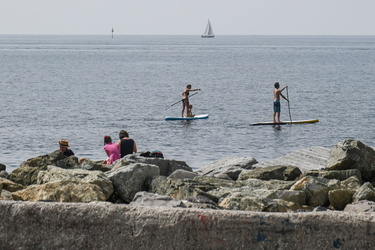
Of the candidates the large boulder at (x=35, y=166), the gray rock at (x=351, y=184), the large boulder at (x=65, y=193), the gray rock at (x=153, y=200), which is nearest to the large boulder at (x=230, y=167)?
the large boulder at (x=35, y=166)

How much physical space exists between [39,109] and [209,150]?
19.8 meters

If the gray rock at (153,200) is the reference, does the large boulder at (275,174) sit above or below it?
below

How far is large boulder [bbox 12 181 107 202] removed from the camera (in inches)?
389

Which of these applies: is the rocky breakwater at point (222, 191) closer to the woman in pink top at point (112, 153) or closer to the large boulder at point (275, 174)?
the large boulder at point (275, 174)

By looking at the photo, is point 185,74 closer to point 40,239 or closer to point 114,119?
point 114,119

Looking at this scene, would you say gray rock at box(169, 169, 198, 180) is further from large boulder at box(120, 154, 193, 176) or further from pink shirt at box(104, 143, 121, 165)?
pink shirt at box(104, 143, 121, 165)

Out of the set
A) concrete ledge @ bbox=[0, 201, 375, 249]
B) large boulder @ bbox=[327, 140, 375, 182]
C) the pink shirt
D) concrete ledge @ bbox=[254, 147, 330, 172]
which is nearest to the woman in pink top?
the pink shirt

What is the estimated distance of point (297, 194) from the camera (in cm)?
1105

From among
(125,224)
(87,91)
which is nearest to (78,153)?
(125,224)

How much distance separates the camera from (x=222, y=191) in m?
11.1

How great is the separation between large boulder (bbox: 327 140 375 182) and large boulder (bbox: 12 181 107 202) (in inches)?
247

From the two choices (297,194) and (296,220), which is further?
(297,194)

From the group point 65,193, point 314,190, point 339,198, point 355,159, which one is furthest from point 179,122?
point 65,193

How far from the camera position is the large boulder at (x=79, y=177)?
10.4 metres
